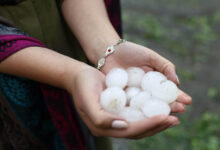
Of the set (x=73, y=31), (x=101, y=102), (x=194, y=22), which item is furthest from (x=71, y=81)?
(x=194, y=22)

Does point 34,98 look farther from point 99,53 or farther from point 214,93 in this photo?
point 214,93

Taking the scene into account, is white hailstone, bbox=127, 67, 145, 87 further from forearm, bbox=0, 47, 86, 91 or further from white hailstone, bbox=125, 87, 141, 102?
forearm, bbox=0, 47, 86, 91

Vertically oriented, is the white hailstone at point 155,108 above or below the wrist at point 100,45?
below

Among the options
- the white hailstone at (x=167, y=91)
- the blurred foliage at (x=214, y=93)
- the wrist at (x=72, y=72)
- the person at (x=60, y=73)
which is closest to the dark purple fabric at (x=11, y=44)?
the person at (x=60, y=73)

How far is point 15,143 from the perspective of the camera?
1296 mm

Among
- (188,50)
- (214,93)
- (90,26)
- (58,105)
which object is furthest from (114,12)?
(188,50)

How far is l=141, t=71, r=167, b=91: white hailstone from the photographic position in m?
1.20

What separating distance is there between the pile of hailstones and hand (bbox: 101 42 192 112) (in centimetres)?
3

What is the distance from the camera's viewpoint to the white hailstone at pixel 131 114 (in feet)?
3.53

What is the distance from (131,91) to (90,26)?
0.37 meters

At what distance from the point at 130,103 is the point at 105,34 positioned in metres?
0.36

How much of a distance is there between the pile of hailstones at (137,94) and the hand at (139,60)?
30mm

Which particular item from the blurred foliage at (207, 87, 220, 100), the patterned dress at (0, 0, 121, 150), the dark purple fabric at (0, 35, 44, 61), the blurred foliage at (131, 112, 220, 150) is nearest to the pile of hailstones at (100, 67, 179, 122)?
the patterned dress at (0, 0, 121, 150)

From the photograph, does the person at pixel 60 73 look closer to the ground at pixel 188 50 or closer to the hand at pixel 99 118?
the hand at pixel 99 118
